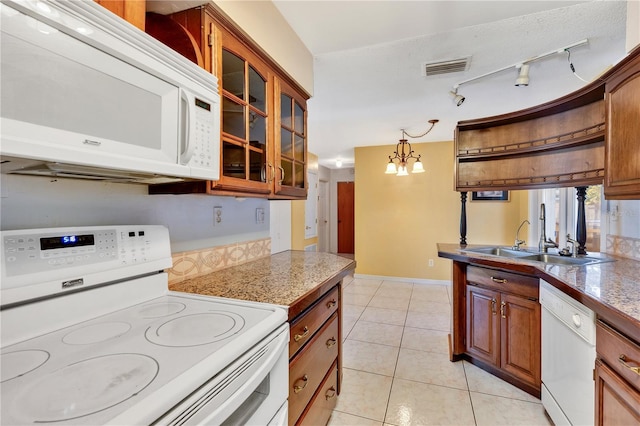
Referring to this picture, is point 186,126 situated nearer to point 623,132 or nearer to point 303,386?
point 303,386

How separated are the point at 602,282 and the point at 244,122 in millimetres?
1904

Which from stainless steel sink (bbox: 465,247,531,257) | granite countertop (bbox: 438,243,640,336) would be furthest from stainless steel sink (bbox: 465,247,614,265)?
→ granite countertop (bbox: 438,243,640,336)

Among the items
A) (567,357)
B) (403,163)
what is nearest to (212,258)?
(567,357)

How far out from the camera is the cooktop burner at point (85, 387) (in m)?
0.49

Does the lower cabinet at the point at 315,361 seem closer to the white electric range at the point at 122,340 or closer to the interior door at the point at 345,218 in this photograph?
the white electric range at the point at 122,340

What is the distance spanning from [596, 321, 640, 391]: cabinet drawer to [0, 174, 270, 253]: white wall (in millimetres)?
1836

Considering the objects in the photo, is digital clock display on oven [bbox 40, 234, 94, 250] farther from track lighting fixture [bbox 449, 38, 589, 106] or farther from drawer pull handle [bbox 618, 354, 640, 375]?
track lighting fixture [bbox 449, 38, 589, 106]

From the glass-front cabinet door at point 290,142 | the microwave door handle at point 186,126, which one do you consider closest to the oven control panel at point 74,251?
the microwave door handle at point 186,126

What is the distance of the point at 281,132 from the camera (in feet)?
5.41

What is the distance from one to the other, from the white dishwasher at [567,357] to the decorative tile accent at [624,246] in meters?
0.85

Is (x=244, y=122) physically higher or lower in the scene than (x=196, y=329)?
higher

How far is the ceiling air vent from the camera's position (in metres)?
2.05

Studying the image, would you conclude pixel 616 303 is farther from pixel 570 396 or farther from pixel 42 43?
pixel 42 43

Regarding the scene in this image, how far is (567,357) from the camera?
1427mm
